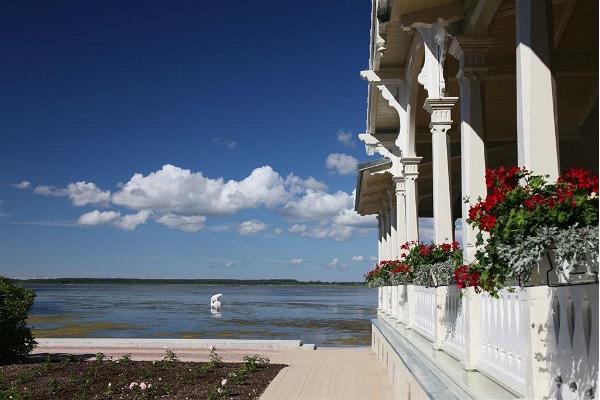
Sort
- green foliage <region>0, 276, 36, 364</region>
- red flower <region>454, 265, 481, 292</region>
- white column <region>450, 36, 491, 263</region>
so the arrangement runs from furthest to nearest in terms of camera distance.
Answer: green foliage <region>0, 276, 36, 364</region>
white column <region>450, 36, 491, 263</region>
red flower <region>454, 265, 481, 292</region>

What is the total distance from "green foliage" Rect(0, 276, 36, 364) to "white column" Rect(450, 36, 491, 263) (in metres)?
12.5

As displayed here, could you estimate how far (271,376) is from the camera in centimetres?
1335

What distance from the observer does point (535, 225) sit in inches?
129

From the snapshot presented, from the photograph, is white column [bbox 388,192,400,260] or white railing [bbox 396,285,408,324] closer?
white railing [bbox 396,285,408,324]

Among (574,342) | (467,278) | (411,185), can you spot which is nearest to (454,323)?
(467,278)

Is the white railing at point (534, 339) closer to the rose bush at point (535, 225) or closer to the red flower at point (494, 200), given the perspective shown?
the rose bush at point (535, 225)

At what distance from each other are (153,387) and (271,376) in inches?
107

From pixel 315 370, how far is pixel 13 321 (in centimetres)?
746

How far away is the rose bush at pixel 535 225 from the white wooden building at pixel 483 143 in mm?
199

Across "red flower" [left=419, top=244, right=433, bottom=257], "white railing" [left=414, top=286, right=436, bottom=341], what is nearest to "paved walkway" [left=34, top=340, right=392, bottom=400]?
"white railing" [left=414, top=286, right=436, bottom=341]

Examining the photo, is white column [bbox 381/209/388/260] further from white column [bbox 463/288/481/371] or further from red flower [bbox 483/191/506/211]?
red flower [bbox 483/191/506/211]

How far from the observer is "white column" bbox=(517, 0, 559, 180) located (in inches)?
174

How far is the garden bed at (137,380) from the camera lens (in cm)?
1119

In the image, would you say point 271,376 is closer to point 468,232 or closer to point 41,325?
point 468,232
